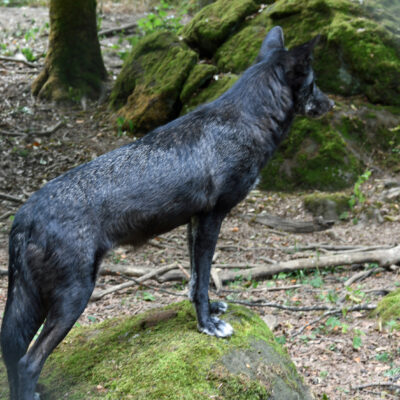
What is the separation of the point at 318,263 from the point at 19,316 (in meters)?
4.84

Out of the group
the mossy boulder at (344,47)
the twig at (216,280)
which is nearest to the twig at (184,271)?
the twig at (216,280)

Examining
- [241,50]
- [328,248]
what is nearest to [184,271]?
[328,248]

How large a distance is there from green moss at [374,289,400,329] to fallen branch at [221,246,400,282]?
139cm

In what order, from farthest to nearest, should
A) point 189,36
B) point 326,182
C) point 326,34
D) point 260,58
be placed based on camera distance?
point 189,36 → point 326,34 → point 326,182 → point 260,58

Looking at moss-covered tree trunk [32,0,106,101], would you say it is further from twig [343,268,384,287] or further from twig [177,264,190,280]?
twig [343,268,384,287]

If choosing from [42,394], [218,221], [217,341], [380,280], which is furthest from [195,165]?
[380,280]

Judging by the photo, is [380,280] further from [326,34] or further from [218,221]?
[326,34]

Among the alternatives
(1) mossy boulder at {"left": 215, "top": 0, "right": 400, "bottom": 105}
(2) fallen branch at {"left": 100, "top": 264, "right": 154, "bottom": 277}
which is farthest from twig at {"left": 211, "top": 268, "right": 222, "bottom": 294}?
(1) mossy boulder at {"left": 215, "top": 0, "right": 400, "bottom": 105}

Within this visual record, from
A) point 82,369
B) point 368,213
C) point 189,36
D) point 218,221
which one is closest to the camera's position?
point 82,369

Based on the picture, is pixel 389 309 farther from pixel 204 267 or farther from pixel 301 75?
pixel 301 75

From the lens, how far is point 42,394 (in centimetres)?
367

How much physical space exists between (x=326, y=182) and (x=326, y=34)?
3.51 m

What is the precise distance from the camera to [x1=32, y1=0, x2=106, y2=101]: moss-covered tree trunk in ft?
38.5

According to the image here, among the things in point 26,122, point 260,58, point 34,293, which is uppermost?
point 260,58
